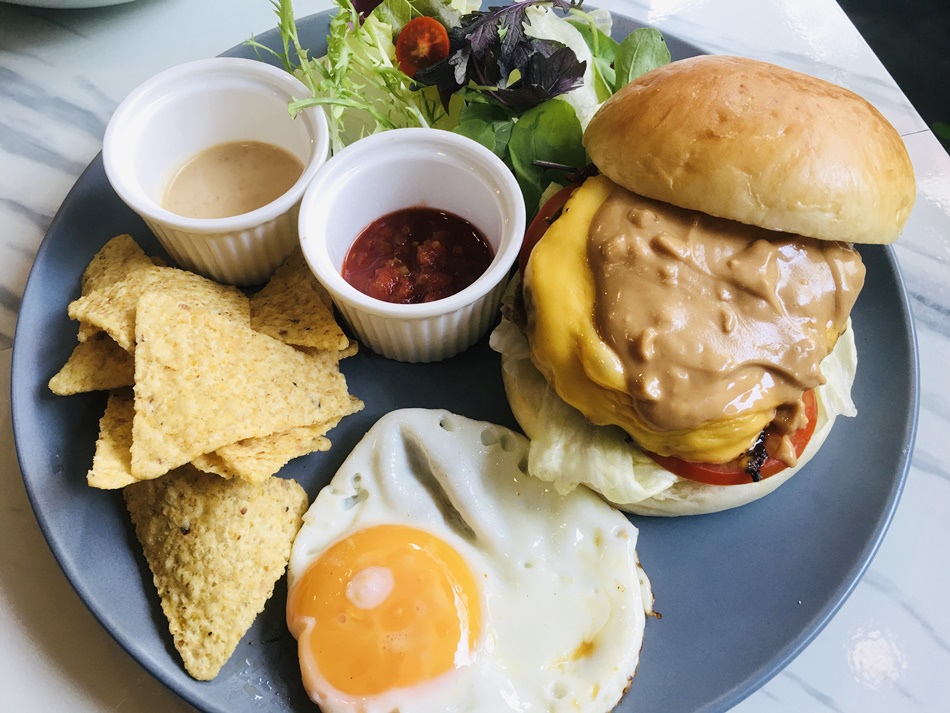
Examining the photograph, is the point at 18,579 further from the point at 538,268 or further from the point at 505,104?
the point at 505,104

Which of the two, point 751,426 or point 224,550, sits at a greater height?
point 751,426

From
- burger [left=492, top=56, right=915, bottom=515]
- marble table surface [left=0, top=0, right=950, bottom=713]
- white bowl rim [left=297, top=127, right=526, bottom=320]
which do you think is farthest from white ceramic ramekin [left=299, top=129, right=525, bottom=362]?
marble table surface [left=0, top=0, right=950, bottom=713]

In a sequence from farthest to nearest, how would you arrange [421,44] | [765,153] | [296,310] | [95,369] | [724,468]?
[421,44] < [296,310] < [95,369] < [724,468] < [765,153]

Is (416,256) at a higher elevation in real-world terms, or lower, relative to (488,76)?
lower

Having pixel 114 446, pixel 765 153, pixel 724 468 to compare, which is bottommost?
pixel 114 446

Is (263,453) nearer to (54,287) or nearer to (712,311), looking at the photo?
(54,287)

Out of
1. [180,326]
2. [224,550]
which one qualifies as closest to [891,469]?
[224,550]

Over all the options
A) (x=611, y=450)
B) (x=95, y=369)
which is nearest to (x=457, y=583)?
(x=611, y=450)

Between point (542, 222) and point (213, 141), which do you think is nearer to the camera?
point (542, 222)
